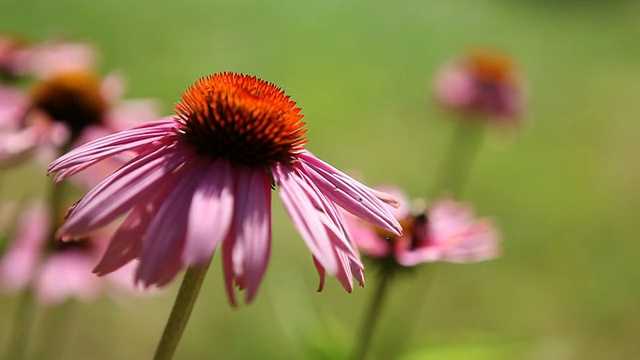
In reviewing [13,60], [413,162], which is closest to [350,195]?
[13,60]

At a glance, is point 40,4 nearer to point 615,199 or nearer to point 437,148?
point 437,148

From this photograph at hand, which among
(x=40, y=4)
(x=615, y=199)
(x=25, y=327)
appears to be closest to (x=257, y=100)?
(x=25, y=327)

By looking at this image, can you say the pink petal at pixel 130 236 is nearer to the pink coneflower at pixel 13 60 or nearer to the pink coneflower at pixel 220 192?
the pink coneflower at pixel 220 192

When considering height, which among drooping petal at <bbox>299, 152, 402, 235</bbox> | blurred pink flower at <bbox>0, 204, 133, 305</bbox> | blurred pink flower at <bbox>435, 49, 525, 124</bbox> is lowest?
blurred pink flower at <bbox>0, 204, 133, 305</bbox>

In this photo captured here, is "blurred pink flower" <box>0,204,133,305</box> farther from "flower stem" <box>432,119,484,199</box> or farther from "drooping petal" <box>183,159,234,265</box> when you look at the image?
"flower stem" <box>432,119,484,199</box>

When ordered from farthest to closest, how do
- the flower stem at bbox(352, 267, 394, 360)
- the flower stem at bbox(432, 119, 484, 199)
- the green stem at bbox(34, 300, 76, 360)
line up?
the flower stem at bbox(432, 119, 484, 199)
the green stem at bbox(34, 300, 76, 360)
the flower stem at bbox(352, 267, 394, 360)

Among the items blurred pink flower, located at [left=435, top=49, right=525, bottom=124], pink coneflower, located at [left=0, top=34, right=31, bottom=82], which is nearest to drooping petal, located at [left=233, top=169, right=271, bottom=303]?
pink coneflower, located at [left=0, top=34, right=31, bottom=82]
